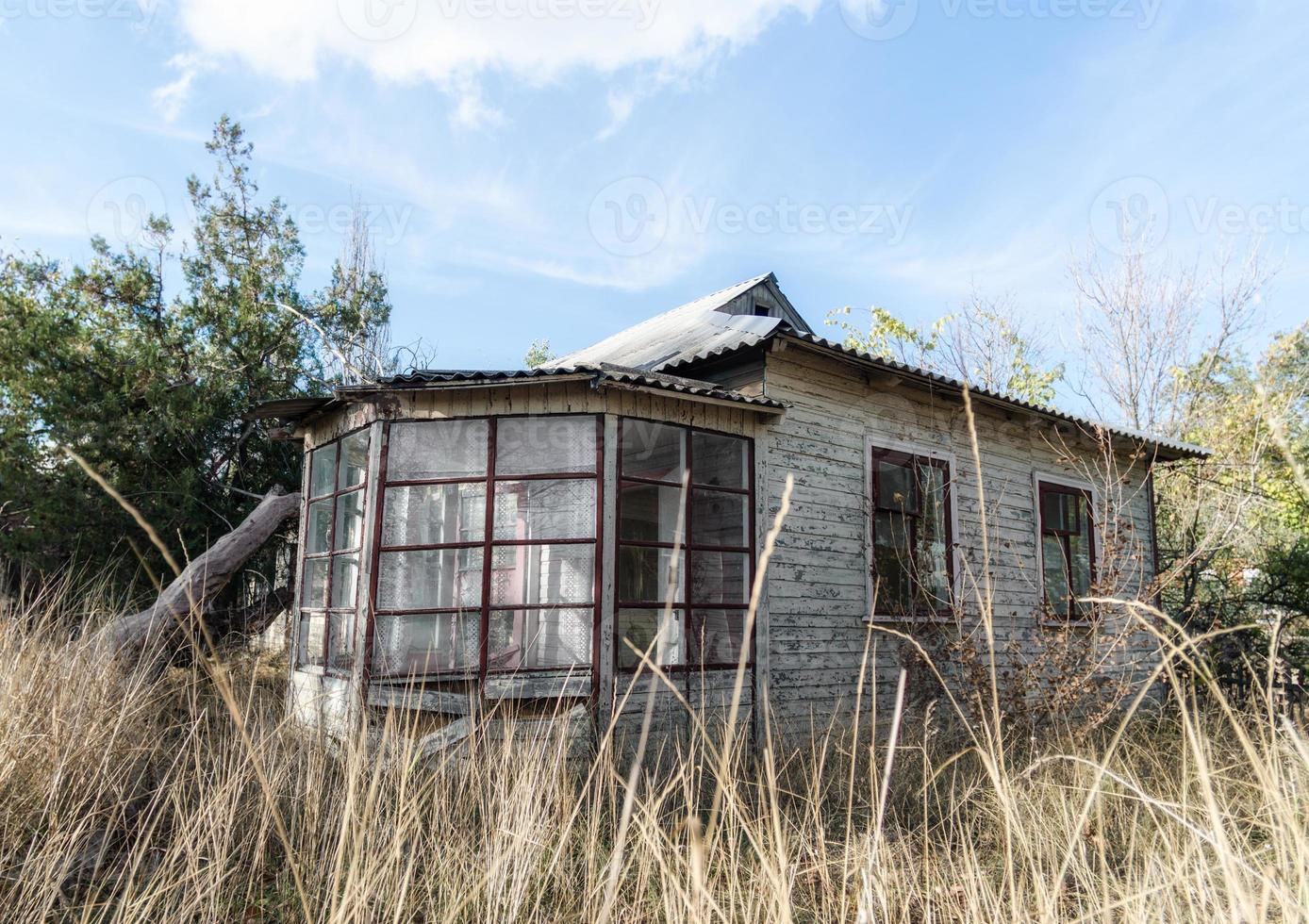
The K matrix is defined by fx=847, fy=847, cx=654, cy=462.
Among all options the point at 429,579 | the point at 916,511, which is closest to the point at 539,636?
the point at 429,579

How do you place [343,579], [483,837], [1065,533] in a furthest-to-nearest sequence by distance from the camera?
[1065,533], [343,579], [483,837]

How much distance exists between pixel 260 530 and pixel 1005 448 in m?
8.51

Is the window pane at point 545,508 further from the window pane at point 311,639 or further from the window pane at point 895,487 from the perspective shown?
the window pane at point 895,487

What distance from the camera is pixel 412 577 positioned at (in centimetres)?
668

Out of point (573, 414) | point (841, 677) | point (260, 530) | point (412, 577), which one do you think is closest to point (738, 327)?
point (573, 414)

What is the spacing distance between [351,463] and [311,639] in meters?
1.64

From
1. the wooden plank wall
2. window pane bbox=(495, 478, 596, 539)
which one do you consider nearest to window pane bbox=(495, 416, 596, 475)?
window pane bbox=(495, 478, 596, 539)

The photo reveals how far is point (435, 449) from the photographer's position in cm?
679

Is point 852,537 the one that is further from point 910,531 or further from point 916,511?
point 916,511

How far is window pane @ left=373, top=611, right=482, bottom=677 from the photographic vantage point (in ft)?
20.9

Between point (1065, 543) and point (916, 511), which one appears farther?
point (1065, 543)

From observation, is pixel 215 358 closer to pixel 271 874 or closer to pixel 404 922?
pixel 271 874

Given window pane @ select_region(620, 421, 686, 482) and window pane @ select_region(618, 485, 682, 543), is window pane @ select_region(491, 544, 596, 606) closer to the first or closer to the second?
window pane @ select_region(618, 485, 682, 543)

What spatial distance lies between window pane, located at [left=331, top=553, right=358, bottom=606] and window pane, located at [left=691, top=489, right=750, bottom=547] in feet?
9.53
